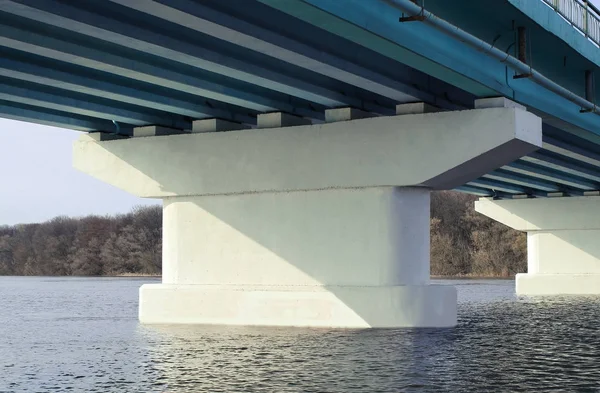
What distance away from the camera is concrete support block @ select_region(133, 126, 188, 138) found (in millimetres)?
27703

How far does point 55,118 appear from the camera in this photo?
26.2m

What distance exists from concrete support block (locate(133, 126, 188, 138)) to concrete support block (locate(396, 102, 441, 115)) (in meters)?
6.80

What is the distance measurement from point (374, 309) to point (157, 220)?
10487 cm

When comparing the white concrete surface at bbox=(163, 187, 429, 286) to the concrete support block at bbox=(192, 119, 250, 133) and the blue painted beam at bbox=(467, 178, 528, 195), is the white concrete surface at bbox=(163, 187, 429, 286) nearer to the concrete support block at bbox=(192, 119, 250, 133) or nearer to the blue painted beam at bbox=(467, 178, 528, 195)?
the concrete support block at bbox=(192, 119, 250, 133)

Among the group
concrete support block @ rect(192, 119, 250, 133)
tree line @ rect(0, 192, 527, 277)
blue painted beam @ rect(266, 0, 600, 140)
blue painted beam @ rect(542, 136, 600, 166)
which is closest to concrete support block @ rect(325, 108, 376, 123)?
concrete support block @ rect(192, 119, 250, 133)

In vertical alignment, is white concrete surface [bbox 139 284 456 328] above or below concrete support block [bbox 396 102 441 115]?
below

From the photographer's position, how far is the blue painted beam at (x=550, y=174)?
3875 cm

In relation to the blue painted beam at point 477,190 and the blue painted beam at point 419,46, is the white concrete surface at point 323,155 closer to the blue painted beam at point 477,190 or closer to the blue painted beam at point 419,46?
the blue painted beam at point 419,46

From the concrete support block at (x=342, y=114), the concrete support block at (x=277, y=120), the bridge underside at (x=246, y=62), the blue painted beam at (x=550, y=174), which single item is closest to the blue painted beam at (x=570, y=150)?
the blue painted beam at (x=550, y=174)

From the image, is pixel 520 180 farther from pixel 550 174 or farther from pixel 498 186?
pixel 498 186

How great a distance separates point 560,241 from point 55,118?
105 ft

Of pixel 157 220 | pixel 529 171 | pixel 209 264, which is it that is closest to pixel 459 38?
pixel 209 264

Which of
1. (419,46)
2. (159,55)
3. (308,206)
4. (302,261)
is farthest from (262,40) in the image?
(302,261)

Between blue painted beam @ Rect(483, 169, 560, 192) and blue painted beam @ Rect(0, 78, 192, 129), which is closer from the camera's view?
blue painted beam @ Rect(0, 78, 192, 129)
